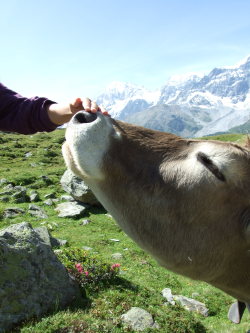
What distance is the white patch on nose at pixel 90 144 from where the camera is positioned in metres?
3.23

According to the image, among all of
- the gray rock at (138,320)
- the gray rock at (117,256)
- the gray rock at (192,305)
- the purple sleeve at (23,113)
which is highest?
the purple sleeve at (23,113)

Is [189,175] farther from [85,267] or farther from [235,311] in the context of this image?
[85,267]

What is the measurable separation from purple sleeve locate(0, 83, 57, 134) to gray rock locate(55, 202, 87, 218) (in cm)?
1420

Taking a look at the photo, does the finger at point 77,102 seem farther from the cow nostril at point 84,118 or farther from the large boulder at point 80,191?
Result: the large boulder at point 80,191

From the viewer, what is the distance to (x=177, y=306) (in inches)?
317

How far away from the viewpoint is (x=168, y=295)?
9.05m

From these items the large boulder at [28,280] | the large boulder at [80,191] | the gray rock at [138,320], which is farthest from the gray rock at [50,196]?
the gray rock at [138,320]

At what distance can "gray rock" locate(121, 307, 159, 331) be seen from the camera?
21.8 ft

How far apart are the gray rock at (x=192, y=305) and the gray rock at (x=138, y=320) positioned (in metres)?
1.93

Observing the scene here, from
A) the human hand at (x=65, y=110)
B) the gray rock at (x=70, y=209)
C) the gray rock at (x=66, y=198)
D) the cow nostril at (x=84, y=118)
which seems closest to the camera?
the cow nostril at (x=84, y=118)

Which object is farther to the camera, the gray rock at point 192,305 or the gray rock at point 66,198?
the gray rock at point 66,198

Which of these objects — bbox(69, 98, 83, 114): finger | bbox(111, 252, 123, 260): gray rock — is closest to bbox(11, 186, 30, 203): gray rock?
bbox(111, 252, 123, 260): gray rock

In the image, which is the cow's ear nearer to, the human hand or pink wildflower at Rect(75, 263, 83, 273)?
the human hand

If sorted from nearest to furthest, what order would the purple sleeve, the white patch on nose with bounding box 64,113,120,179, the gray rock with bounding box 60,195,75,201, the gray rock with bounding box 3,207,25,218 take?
the white patch on nose with bounding box 64,113,120,179 < the purple sleeve < the gray rock with bounding box 3,207,25,218 < the gray rock with bounding box 60,195,75,201
